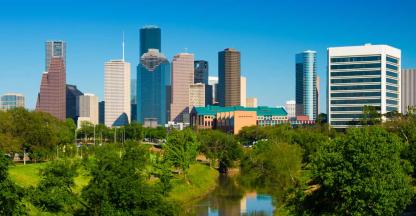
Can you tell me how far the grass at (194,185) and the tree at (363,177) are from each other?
3134 cm

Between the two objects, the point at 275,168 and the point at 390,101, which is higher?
the point at 390,101

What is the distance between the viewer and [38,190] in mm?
50875

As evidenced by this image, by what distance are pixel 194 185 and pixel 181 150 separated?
22.0 feet

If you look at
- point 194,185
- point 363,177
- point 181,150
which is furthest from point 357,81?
point 363,177

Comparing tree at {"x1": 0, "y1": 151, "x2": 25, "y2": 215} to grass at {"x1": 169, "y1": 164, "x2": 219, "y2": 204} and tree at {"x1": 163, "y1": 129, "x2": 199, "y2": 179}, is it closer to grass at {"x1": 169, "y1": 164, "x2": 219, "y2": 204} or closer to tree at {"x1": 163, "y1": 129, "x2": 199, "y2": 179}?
grass at {"x1": 169, "y1": 164, "x2": 219, "y2": 204}

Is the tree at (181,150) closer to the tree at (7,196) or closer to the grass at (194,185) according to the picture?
the grass at (194,185)

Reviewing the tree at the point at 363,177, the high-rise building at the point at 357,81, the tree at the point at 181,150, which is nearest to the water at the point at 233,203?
the tree at the point at 181,150

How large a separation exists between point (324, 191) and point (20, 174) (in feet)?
132

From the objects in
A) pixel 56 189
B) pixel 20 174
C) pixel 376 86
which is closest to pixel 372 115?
pixel 376 86

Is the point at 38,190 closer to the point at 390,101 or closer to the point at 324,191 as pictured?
the point at 324,191

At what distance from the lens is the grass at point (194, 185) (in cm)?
8550

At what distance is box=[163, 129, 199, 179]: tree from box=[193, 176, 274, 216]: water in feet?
21.7

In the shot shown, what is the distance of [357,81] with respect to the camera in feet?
640

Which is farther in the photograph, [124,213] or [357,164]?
[357,164]
